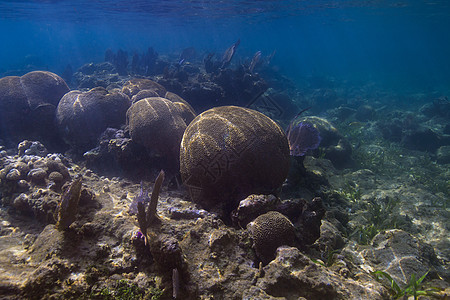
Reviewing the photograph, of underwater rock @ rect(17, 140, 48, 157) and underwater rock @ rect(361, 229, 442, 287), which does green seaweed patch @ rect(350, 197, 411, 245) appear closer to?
underwater rock @ rect(361, 229, 442, 287)

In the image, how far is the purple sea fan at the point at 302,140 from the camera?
6.31 meters

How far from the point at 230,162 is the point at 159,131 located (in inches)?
103

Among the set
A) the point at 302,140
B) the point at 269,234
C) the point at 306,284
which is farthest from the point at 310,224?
the point at 302,140

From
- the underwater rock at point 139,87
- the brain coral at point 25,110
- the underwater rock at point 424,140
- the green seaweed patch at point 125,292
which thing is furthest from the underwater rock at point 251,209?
the underwater rock at point 424,140

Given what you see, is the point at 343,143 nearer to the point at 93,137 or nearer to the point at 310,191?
the point at 310,191

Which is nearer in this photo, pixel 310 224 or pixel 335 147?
pixel 310 224

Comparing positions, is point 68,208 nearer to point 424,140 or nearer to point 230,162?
point 230,162

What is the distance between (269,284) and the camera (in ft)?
8.23

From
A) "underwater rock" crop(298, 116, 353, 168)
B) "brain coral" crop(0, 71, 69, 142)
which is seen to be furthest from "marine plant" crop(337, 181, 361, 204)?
"brain coral" crop(0, 71, 69, 142)

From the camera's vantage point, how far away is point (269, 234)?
3123 millimetres

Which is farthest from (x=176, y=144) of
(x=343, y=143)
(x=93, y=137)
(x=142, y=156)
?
(x=343, y=143)

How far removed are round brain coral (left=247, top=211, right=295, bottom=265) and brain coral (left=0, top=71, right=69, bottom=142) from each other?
26.9ft

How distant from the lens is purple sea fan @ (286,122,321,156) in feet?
20.7

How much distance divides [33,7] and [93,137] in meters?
31.9
